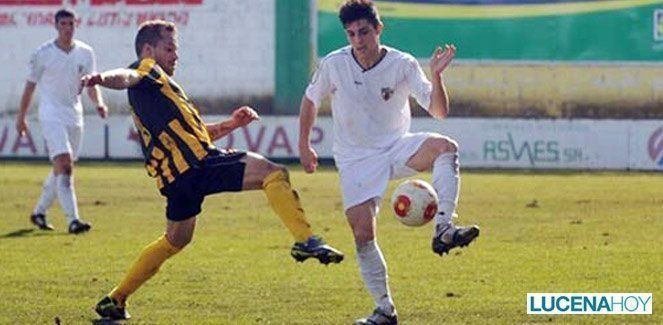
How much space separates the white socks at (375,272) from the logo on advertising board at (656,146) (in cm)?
2224

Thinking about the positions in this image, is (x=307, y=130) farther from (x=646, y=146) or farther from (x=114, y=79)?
(x=646, y=146)

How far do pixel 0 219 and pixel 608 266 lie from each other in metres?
8.62

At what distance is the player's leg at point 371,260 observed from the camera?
10.8 metres

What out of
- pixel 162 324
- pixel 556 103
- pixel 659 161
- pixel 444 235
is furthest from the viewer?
pixel 556 103

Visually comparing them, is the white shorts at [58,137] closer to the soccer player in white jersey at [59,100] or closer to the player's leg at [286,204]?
the soccer player in white jersey at [59,100]

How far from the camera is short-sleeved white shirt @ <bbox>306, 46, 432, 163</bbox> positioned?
35.7ft

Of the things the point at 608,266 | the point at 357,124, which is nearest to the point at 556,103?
the point at 608,266

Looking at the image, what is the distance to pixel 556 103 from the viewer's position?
34.8 meters

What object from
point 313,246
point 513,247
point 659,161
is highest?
point 313,246

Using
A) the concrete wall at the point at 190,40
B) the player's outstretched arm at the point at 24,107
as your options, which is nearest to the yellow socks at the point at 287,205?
the player's outstretched arm at the point at 24,107

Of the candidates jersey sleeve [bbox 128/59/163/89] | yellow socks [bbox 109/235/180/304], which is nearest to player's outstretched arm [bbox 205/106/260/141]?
jersey sleeve [bbox 128/59/163/89]

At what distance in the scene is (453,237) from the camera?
10281 mm

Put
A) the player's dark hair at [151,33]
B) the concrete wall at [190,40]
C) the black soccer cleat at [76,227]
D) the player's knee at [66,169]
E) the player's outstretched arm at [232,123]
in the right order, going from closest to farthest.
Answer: the player's dark hair at [151,33] < the player's outstretched arm at [232,123] < the black soccer cleat at [76,227] < the player's knee at [66,169] < the concrete wall at [190,40]

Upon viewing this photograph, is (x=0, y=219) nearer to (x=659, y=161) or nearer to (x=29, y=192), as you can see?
(x=29, y=192)
